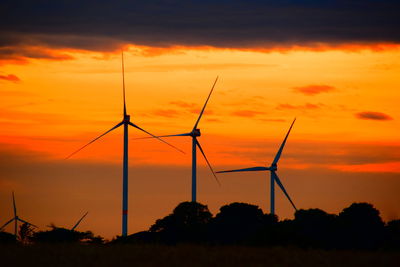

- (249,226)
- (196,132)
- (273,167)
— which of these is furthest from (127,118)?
(249,226)

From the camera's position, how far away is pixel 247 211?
175 meters

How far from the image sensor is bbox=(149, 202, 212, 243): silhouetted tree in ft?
483

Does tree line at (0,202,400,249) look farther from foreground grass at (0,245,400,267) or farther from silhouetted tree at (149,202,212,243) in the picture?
foreground grass at (0,245,400,267)

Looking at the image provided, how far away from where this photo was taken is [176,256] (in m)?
64.1

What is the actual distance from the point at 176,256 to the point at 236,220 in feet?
352

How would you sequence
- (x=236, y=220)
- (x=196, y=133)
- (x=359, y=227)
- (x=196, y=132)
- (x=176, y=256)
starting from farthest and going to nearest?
(x=236, y=220) < (x=359, y=227) < (x=196, y=132) < (x=196, y=133) < (x=176, y=256)

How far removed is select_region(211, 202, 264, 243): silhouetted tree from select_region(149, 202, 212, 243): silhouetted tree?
8.79 ft

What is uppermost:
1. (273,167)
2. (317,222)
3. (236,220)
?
(273,167)

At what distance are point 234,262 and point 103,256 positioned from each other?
9349 millimetres

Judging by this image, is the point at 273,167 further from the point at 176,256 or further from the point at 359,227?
the point at 176,256

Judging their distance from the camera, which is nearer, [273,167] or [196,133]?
[196,133]

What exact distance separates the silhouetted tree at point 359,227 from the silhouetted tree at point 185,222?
896 inches

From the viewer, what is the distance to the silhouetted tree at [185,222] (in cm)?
14725

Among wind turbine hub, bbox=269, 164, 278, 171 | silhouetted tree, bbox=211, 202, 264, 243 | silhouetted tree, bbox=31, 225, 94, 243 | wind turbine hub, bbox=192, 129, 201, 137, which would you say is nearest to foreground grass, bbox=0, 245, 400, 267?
silhouetted tree, bbox=31, 225, 94, 243
